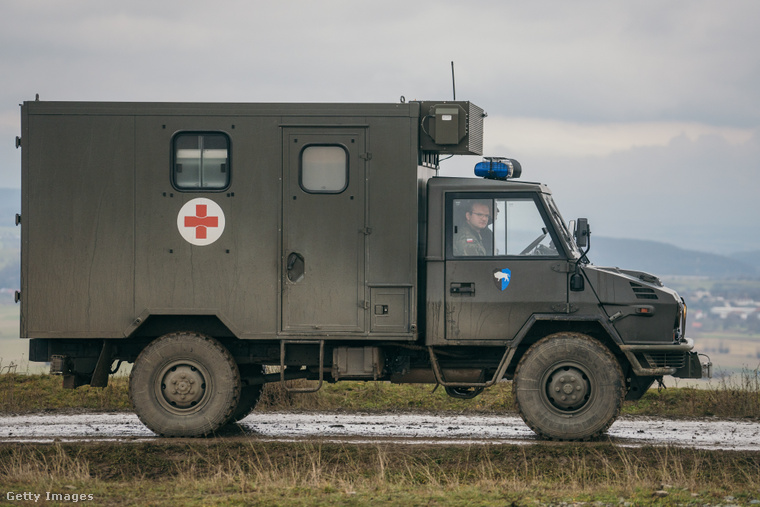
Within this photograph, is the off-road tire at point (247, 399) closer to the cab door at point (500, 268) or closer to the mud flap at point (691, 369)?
the cab door at point (500, 268)

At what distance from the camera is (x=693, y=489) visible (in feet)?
30.5

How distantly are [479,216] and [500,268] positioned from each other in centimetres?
64

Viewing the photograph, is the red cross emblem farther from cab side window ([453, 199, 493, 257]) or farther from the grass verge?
cab side window ([453, 199, 493, 257])

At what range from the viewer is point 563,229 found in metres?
11.6

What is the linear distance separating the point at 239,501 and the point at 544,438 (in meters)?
4.20

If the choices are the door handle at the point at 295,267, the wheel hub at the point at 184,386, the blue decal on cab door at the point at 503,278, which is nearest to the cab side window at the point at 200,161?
the door handle at the point at 295,267

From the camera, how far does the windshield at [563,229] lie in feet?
37.8

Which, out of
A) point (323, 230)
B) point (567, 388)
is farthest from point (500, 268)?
point (323, 230)

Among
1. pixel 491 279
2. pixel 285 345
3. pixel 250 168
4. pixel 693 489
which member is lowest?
pixel 693 489

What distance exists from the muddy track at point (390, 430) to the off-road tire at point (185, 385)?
0.97 ft

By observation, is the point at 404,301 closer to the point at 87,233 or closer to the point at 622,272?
the point at 622,272

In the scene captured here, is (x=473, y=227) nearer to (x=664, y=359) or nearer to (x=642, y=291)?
(x=642, y=291)

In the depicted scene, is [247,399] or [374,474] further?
[247,399]

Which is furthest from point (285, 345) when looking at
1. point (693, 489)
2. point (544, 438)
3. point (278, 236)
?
point (693, 489)
